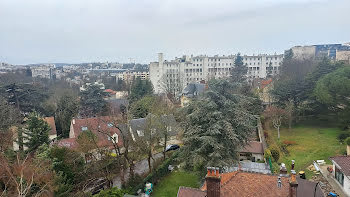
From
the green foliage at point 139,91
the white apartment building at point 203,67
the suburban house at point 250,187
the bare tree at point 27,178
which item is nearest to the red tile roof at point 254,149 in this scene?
the suburban house at point 250,187

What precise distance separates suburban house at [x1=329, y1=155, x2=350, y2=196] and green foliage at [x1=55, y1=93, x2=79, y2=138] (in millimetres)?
31553

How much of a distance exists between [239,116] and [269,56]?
67.0 m

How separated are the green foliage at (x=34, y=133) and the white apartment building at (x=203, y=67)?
4620cm

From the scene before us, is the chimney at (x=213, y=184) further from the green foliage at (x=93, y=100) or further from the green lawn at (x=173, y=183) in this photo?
the green foliage at (x=93, y=100)

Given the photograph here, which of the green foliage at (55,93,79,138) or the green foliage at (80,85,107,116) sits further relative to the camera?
the green foliage at (80,85,107,116)

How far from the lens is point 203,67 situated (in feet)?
252

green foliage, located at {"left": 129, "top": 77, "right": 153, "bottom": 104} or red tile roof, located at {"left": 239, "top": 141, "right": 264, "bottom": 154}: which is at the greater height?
green foliage, located at {"left": 129, "top": 77, "right": 153, "bottom": 104}

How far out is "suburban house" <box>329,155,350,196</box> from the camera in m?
16.9

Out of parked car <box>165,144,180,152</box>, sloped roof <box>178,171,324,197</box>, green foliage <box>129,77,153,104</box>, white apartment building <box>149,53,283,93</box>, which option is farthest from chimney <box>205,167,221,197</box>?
white apartment building <box>149,53,283,93</box>

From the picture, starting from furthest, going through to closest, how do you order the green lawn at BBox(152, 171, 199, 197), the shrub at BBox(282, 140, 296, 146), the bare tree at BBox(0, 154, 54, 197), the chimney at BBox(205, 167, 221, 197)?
the shrub at BBox(282, 140, 296, 146) → the green lawn at BBox(152, 171, 199, 197) → the bare tree at BBox(0, 154, 54, 197) → the chimney at BBox(205, 167, 221, 197)

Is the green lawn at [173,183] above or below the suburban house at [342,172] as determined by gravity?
below

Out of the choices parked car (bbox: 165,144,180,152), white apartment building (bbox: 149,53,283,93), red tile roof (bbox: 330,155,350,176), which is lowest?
parked car (bbox: 165,144,180,152)

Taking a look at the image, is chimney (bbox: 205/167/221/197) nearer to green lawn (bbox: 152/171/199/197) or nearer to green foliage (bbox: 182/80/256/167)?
green foliage (bbox: 182/80/256/167)

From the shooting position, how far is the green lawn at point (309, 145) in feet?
77.6
